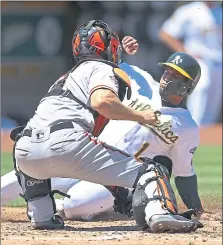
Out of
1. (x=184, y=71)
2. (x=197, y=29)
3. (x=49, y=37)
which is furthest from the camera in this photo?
(x=49, y=37)

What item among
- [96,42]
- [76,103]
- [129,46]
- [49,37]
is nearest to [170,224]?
[76,103]

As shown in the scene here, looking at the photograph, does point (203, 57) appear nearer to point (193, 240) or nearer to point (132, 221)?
point (132, 221)

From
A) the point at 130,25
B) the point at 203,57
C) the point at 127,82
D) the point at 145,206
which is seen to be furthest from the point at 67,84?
the point at 130,25

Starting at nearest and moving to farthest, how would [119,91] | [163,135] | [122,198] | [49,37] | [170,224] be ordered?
[170,224] < [119,91] < [122,198] < [163,135] < [49,37]

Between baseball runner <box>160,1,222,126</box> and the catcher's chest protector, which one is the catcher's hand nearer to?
the catcher's chest protector

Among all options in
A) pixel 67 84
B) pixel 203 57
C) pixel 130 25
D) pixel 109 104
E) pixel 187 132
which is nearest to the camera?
pixel 109 104

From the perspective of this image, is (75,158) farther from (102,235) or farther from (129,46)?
(129,46)
